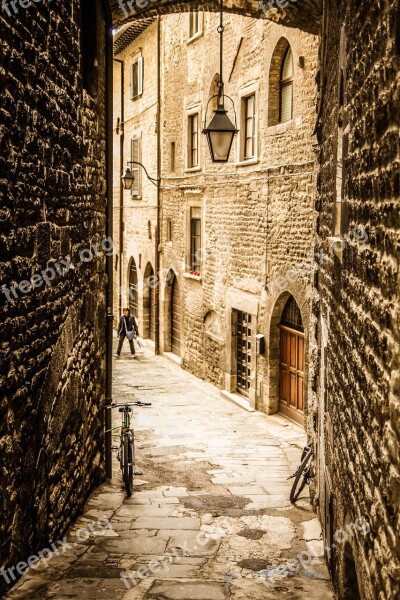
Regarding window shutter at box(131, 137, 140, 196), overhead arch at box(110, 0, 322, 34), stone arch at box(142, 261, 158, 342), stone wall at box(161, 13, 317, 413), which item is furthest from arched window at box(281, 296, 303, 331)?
window shutter at box(131, 137, 140, 196)

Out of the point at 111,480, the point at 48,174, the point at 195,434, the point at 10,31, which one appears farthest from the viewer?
the point at 195,434

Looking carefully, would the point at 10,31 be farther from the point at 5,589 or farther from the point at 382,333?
the point at 5,589

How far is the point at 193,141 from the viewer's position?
17156 millimetres

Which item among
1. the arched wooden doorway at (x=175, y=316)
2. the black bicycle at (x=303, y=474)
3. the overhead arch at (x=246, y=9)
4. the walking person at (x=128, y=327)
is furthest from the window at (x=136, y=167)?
the black bicycle at (x=303, y=474)

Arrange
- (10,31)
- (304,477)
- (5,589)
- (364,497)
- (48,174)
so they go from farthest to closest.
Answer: (304,477) < (48,174) < (5,589) < (10,31) < (364,497)

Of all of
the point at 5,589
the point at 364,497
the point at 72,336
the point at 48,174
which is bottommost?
the point at 5,589

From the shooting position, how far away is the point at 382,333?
349cm

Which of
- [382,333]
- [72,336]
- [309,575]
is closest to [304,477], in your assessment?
[309,575]

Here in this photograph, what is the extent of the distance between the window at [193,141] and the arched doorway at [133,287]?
21.3ft

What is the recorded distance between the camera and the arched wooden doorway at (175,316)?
757 inches

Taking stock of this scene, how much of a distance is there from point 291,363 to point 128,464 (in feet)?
15.5

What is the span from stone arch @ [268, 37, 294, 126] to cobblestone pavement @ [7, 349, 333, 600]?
513 centimetres

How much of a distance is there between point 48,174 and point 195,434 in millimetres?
7018

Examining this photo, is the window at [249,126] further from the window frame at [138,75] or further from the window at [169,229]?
the window frame at [138,75]
